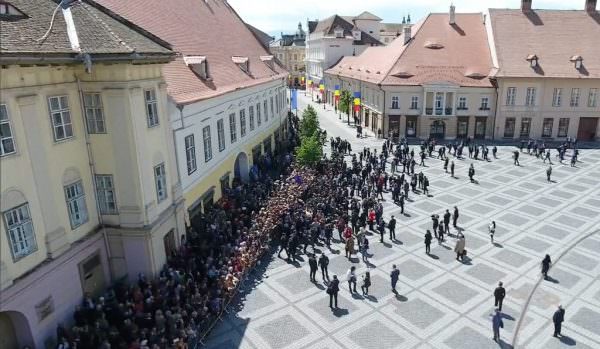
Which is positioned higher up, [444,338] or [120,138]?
[120,138]

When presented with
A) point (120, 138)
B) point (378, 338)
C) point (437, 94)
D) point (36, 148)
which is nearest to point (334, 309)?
point (378, 338)

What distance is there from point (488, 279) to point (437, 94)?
28815 millimetres

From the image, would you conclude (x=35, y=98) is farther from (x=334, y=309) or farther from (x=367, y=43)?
(x=367, y=43)

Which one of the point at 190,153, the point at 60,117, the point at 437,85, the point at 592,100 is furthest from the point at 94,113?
the point at 592,100

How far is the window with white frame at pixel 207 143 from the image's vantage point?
22.0 metres

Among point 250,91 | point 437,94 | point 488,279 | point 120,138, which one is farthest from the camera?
point 437,94

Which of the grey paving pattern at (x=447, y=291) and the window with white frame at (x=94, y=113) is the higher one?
the window with white frame at (x=94, y=113)

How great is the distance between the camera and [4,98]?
37.0ft

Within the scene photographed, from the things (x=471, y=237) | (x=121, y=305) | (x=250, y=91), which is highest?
(x=250, y=91)

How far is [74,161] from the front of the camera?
14086 mm

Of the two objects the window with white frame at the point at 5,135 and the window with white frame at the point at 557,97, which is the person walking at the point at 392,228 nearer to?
the window with white frame at the point at 5,135

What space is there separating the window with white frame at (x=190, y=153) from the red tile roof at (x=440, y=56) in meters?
28.2

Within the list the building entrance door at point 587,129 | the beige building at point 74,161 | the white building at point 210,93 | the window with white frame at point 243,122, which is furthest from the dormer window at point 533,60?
the beige building at point 74,161

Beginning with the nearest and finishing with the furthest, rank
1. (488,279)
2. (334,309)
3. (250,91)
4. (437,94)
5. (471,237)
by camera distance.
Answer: (334,309) → (488,279) → (471,237) → (250,91) → (437,94)
